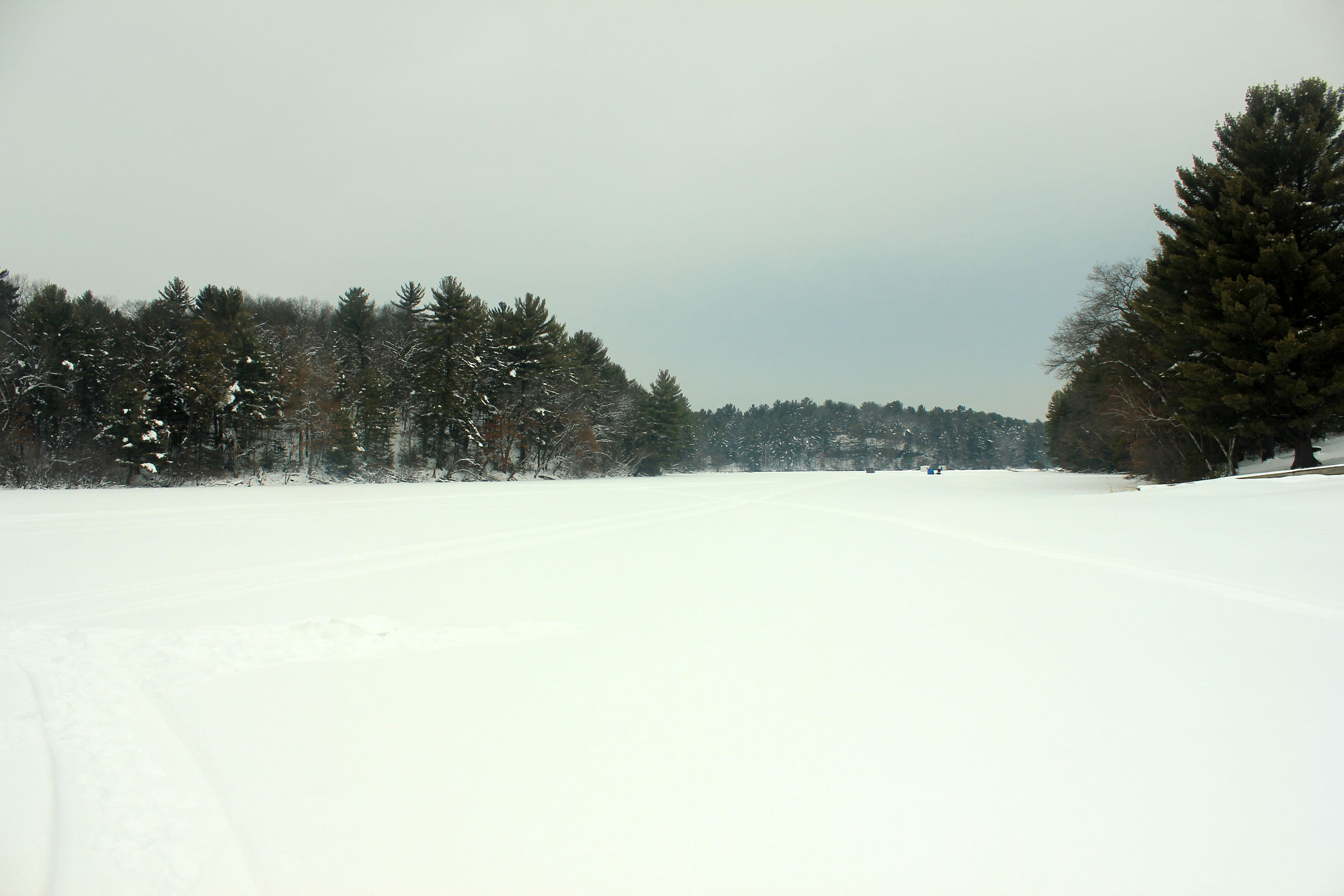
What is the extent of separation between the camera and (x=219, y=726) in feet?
11.1

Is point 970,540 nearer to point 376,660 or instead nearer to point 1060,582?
point 1060,582

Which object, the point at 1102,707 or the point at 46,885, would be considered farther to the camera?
the point at 1102,707

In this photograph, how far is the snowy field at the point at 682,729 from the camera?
89.9 inches

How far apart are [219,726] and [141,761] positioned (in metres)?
0.38

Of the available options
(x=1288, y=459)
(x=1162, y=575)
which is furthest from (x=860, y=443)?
(x=1162, y=575)

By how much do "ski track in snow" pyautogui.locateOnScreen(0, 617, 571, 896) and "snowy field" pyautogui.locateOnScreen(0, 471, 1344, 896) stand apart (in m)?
0.02

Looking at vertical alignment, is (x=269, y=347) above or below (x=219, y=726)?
above

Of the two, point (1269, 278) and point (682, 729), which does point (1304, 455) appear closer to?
point (1269, 278)

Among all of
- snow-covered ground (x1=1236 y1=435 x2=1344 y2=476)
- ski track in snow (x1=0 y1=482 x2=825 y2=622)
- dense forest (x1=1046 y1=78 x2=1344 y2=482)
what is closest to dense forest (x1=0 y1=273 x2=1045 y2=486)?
ski track in snow (x1=0 y1=482 x2=825 y2=622)

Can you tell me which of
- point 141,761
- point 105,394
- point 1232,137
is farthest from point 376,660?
point 105,394

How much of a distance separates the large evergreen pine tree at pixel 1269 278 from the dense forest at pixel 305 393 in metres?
34.1

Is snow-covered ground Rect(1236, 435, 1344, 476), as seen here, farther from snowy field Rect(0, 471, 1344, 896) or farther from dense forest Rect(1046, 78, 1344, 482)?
snowy field Rect(0, 471, 1344, 896)

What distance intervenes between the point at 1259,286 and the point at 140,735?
24.6m

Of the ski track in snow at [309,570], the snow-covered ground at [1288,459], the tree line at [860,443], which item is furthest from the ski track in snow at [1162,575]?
the tree line at [860,443]
